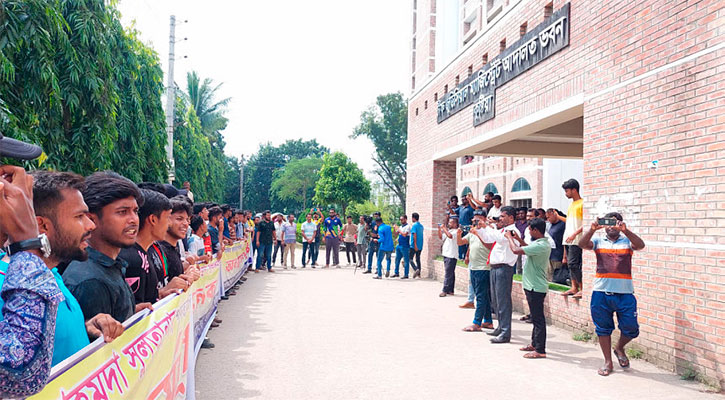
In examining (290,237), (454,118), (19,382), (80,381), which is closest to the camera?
(19,382)

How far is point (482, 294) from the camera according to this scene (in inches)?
353

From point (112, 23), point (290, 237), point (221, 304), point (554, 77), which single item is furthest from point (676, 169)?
point (290, 237)

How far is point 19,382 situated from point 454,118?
1458 cm

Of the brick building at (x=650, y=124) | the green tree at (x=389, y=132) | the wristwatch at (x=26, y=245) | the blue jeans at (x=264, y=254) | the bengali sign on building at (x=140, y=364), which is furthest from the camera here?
the green tree at (x=389, y=132)

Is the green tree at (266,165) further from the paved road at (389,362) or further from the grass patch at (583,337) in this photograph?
the grass patch at (583,337)

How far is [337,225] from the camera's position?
70.8 ft

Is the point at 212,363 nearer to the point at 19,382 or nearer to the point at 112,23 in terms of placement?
the point at 19,382

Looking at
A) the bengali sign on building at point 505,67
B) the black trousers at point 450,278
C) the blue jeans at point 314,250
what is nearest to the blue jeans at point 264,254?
the blue jeans at point 314,250

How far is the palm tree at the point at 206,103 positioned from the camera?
4097 centimetres

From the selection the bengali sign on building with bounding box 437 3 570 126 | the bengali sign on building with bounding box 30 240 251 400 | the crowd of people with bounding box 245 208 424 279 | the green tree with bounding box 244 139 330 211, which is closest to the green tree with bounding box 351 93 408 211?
the green tree with bounding box 244 139 330 211

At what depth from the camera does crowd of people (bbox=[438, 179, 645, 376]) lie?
6.52 metres

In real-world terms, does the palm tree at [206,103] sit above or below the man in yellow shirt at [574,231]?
above

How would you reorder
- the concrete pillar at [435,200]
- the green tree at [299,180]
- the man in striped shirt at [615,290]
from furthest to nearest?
the green tree at [299,180] → the concrete pillar at [435,200] → the man in striped shirt at [615,290]

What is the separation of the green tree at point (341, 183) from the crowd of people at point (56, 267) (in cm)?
3607
